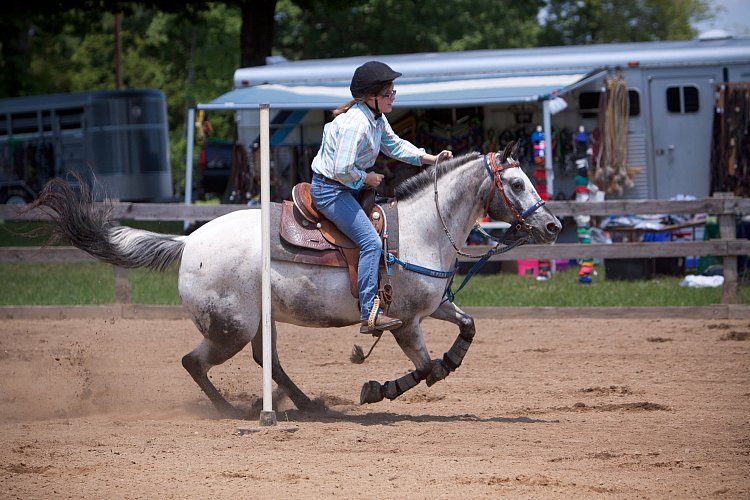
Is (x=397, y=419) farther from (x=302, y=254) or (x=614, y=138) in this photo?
(x=614, y=138)

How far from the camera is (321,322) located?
7469 millimetres

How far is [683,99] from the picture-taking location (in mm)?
17391

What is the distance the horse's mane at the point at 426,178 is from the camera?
7.58 metres

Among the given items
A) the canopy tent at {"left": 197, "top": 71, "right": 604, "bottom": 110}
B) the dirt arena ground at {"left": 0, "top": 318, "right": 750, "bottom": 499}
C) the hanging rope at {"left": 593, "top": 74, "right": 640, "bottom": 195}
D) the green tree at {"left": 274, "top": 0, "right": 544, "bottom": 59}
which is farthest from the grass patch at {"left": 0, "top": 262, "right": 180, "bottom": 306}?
the green tree at {"left": 274, "top": 0, "right": 544, "bottom": 59}

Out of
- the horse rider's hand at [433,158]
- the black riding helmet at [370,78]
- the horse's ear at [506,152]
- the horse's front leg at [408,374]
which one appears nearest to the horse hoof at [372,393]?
the horse's front leg at [408,374]

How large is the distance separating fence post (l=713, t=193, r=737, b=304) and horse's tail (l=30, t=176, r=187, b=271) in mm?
6910

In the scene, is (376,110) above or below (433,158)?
above

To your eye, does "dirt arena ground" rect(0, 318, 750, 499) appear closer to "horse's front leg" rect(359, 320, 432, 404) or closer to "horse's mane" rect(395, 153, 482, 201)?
"horse's front leg" rect(359, 320, 432, 404)

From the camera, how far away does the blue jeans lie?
7.16 metres

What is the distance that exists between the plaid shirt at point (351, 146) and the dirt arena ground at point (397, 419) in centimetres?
168

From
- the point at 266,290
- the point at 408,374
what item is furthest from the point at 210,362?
the point at 408,374

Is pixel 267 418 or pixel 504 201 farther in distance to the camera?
pixel 504 201

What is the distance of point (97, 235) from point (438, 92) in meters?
10.4

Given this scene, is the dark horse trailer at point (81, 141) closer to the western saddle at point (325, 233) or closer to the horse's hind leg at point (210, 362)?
the horse's hind leg at point (210, 362)
